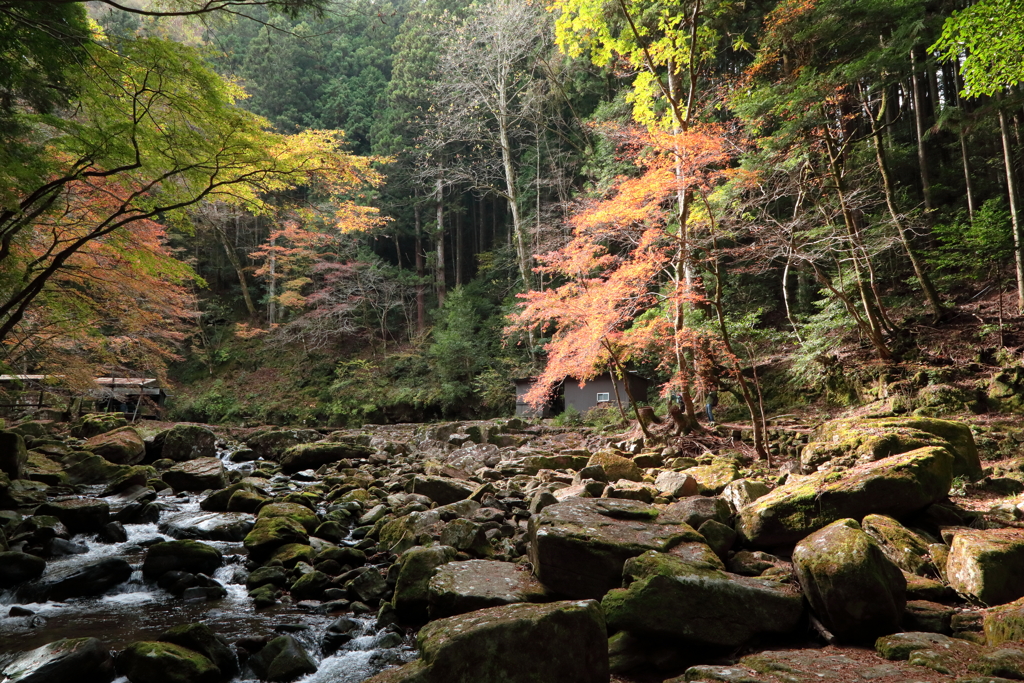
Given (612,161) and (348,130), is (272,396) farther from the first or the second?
(612,161)

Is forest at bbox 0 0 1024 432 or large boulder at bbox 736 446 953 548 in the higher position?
forest at bbox 0 0 1024 432

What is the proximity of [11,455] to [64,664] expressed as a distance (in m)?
6.42

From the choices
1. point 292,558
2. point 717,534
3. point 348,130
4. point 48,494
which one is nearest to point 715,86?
point 717,534

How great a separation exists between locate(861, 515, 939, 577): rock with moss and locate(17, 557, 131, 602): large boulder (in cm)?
679

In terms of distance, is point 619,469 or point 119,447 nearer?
point 619,469

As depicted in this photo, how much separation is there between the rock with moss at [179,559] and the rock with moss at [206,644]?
1.71 m

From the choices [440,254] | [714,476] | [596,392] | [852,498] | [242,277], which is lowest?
[714,476]

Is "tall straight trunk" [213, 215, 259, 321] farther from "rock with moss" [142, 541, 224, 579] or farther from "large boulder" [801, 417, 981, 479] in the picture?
"large boulder" [801, 417, 981, 479]

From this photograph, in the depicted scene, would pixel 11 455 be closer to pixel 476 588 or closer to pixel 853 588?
pixel 476 588

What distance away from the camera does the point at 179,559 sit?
5.34m

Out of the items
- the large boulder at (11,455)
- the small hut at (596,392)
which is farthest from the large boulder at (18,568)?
the small hut at (596,392)

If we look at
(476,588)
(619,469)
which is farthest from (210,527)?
(619,469)

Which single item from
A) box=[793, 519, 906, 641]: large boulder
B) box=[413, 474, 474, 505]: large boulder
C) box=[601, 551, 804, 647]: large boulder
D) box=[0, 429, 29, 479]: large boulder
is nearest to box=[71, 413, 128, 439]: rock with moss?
box=[0, 429, 29, 479]: large boulder

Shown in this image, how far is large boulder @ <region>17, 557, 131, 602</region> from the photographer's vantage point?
15.4 ft
